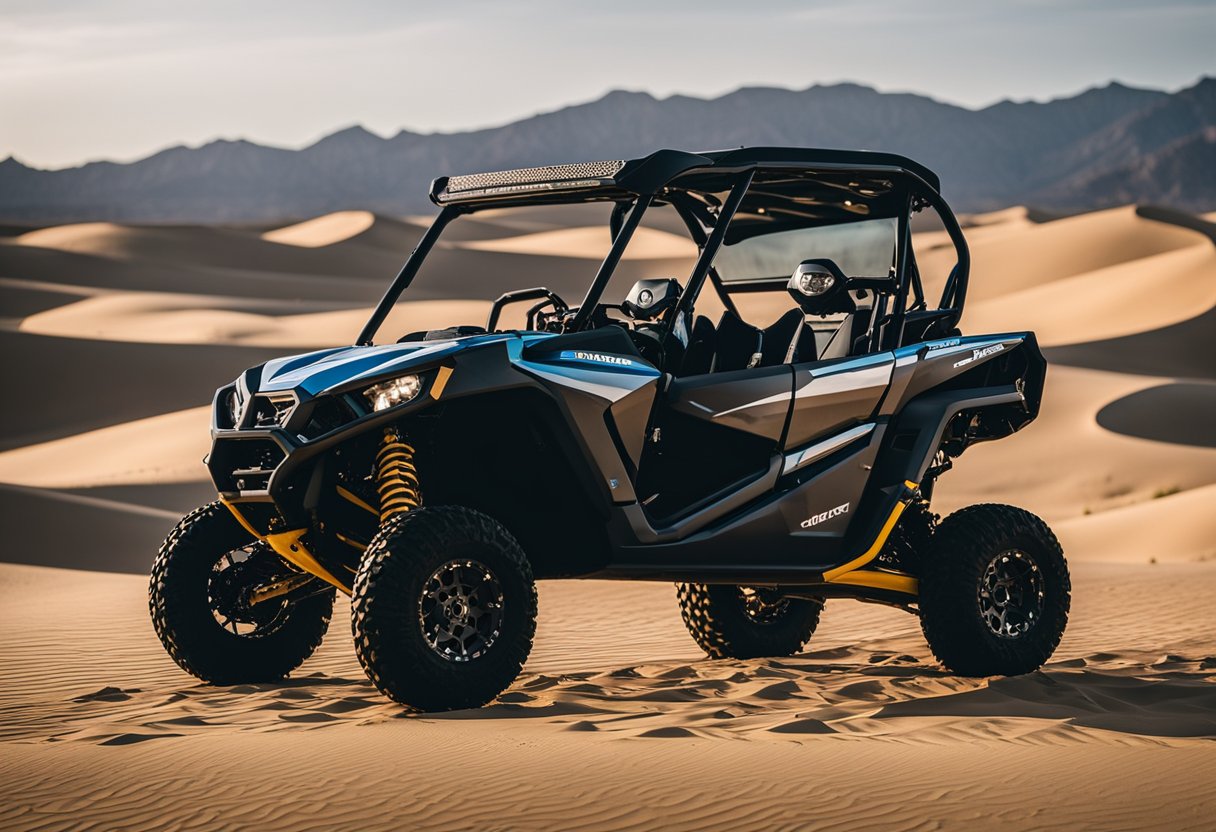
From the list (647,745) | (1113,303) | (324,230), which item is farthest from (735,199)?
(324,230)

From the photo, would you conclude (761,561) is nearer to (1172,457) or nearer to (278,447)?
(278,447)

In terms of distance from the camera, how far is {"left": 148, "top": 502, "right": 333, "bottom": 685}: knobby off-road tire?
26.1 feet

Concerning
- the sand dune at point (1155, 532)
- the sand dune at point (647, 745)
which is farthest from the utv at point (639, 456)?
the sand dune at point (1155, 532)

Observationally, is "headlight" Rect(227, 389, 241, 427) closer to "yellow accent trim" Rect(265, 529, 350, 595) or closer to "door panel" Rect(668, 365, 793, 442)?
"yellow accent trim" Rect(265, 529, 350, 595)

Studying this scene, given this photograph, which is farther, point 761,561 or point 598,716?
point 761,561

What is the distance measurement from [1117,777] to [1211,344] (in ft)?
105

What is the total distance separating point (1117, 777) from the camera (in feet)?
20.0

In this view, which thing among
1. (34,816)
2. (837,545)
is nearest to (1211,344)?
(837,545)

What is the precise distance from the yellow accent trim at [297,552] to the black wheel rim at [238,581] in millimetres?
758

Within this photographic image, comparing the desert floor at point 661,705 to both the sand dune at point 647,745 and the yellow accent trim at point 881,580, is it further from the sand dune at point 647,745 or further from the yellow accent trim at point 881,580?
the yellow accent trim at point 881,580

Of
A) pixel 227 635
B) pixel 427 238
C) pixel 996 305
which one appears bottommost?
pixel 227 635

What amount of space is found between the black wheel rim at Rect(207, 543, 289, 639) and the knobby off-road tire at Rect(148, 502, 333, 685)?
0.08ft

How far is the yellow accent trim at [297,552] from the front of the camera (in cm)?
732

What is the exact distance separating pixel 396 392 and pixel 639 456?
1187 millimetres
